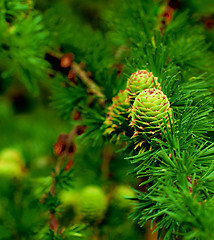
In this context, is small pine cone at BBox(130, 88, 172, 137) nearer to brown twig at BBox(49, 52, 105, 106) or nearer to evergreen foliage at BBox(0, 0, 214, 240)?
evergreen foliage at BBox(0, 0, 214, 240)

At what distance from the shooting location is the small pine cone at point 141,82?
17.5 inches

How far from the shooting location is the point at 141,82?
0.44 meters

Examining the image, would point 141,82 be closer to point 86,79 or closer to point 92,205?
point 86,79

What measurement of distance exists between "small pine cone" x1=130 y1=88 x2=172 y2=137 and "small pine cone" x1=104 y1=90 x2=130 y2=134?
57mm

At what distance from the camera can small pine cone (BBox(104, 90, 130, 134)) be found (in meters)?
0.48

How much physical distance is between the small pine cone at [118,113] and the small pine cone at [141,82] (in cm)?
2

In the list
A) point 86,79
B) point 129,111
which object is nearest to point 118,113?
point 129,111

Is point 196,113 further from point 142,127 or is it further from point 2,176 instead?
point 2,176

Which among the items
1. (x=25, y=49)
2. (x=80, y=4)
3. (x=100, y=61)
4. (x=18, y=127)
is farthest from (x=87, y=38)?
(x=80, y=4)

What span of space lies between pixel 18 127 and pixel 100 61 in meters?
0.79

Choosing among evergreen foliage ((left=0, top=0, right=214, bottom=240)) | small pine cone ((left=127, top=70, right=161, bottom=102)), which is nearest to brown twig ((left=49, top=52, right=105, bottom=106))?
evergreen foliage ((left=0, top=0, right=214, bottom=240))

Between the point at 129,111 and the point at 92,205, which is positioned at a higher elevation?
the point at 129,111

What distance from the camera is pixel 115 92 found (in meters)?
0.55

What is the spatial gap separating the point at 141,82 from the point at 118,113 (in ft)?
0.24
